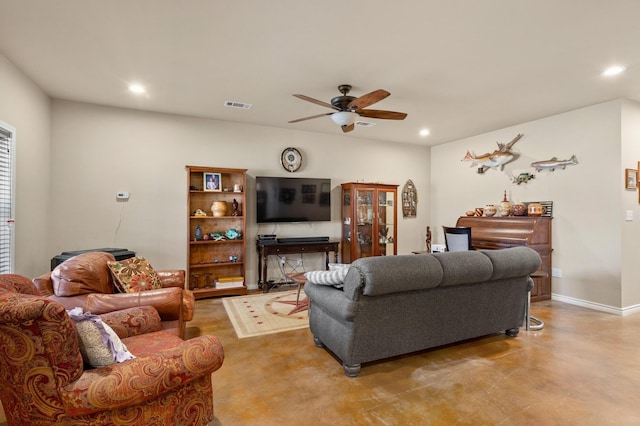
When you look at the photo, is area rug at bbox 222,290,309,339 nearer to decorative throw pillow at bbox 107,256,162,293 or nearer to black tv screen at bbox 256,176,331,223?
decorative throw pillow at bbox 107,256,162,293

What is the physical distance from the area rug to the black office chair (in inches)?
84.9

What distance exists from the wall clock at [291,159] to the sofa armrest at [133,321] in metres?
3.49

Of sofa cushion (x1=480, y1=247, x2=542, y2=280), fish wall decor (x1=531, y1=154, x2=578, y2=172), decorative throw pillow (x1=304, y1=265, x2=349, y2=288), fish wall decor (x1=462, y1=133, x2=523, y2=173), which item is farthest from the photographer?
fish wall decor (x1=462, y1=133, x2=523, y2=173)

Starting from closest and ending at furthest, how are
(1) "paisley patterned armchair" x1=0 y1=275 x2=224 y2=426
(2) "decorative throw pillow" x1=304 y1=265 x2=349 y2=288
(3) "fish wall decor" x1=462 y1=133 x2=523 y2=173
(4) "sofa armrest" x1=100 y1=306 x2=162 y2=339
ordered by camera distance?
1. (1) "paisley patterned armchair" x1=0 y1=275 x2=224 y2=426
2. (4) "sofa armrest" x1=100 y1=306 x2=162 y2=339
3. (2) "decorative throw pillow" x1=304 y1=265 x2=349 y2=288
4. (3) "fish wall decor" x1=462 y1=133 x2=523 y2=173

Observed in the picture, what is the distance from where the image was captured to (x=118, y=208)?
437 cm

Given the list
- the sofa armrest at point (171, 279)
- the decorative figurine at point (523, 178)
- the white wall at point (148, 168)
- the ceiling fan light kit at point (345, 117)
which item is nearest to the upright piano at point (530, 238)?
the decorative figurine at point (523, 178)

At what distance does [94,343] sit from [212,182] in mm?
3599

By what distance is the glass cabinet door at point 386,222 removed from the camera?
5797 mm

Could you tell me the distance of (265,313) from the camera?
3891 millimetres

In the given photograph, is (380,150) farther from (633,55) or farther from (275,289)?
(633,55)

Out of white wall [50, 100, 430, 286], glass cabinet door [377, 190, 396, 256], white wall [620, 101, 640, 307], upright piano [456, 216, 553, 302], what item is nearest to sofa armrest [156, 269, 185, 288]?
white wall [50, 100, 430, 286]

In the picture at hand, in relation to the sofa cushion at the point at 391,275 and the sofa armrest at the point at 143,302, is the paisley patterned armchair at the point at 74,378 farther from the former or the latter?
the sofa cushion at the point at 391,275

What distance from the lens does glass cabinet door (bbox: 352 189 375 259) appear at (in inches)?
220

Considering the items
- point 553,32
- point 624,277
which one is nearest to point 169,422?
point 553,32
